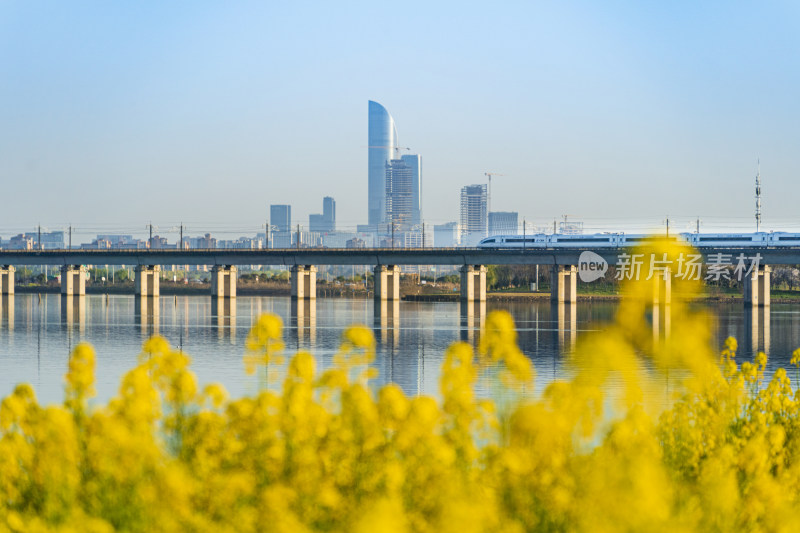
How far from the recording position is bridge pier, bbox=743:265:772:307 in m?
100

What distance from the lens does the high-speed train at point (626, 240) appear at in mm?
102688

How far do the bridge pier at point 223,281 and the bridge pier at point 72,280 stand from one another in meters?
17.4

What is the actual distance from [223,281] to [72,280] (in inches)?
780

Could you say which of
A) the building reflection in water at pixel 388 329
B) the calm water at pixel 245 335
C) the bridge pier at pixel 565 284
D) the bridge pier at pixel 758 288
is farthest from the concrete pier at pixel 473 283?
the building reflection in water at pixel 388 329

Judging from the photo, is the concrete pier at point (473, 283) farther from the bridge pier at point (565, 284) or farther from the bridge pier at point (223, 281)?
the bridge pier at point (223, 281)

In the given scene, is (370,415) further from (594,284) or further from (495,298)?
(594,284)

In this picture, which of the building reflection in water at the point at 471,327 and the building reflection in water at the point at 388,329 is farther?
the building reflection in water at the point at 471,327

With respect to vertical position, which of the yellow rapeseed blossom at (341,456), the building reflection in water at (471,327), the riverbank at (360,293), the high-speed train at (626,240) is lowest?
the riverbank at (360,293)

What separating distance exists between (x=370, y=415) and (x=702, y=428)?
4864mm

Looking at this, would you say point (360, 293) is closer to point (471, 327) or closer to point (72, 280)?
point (72, 280)

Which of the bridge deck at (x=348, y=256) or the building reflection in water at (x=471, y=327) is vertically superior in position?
the bridge deck at (x=348, y=256)

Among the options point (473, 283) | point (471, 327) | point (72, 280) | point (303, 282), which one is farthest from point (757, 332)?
point (72, 280)

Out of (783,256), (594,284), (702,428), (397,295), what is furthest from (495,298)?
(702,428)

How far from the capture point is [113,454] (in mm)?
8320
